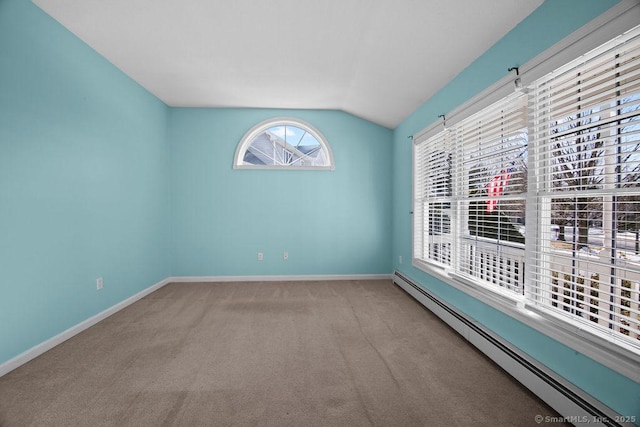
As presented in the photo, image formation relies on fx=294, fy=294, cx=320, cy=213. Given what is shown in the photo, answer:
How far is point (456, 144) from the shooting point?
9.60ft

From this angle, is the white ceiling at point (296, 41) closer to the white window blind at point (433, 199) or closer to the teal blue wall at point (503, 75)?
the teal blue wall at point (503, 75)

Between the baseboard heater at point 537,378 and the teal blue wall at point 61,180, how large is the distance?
11.6 ft

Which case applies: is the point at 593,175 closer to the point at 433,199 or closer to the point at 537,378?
the point at 537,378

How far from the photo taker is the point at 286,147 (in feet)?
15.8

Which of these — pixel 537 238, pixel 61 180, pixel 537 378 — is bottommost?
pixel 537 378

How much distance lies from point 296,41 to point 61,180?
2.45 metres

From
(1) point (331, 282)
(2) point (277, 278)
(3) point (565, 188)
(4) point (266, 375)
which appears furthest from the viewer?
(2) point (277, 278)

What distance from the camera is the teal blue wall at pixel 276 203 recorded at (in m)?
4.65

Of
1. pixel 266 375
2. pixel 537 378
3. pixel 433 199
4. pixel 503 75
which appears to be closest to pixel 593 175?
pixel 503 75

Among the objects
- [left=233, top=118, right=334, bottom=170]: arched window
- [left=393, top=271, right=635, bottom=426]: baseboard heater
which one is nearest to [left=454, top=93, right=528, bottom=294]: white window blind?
[left=393, top=271, right=635, bottom=426]: baseboard heater

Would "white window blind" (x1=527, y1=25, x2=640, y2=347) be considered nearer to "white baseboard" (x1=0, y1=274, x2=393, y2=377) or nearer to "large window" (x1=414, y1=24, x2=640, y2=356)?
"large window" (x1=414, y1=24, x2=640, y2=356)

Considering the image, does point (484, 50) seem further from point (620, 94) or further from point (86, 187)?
point (86, 187)

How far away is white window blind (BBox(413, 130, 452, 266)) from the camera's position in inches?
125

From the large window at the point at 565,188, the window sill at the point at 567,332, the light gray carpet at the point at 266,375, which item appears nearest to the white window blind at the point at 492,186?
the large window at the point at 565,188
